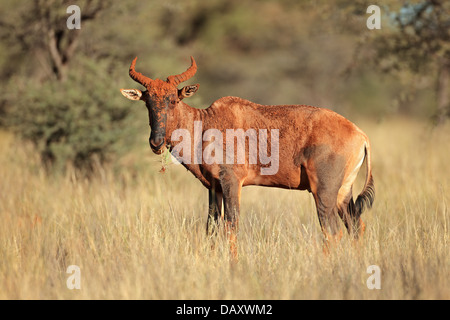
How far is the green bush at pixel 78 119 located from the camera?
1020 cm

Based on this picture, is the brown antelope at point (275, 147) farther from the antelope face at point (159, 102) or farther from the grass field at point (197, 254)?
the grass field at point (197, 254)

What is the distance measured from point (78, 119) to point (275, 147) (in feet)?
18.3

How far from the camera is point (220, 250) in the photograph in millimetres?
5598

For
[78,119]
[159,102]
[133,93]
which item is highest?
[78,119]

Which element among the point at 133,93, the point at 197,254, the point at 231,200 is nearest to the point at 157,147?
the point at 133,93

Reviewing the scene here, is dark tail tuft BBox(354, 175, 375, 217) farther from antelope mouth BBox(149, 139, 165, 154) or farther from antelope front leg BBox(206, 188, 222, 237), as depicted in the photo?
antelope mouth BBox(149, 139, 165, 154)

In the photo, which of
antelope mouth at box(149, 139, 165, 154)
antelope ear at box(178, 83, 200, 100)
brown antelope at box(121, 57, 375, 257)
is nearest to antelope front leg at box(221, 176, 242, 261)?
brown antelope at box(121, 57, 375, 257)

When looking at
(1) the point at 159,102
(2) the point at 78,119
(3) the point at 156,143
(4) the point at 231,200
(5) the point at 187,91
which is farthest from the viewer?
(2) the point at 78,119

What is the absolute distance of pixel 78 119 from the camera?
1030 centimetres

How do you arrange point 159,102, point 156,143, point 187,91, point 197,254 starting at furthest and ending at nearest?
1. point 187,91
2. point 159,102
3. point 156,143
4. point 197,254

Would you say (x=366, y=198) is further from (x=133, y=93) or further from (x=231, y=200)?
(x=133, y=93)

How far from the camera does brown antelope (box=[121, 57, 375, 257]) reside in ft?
18.5
